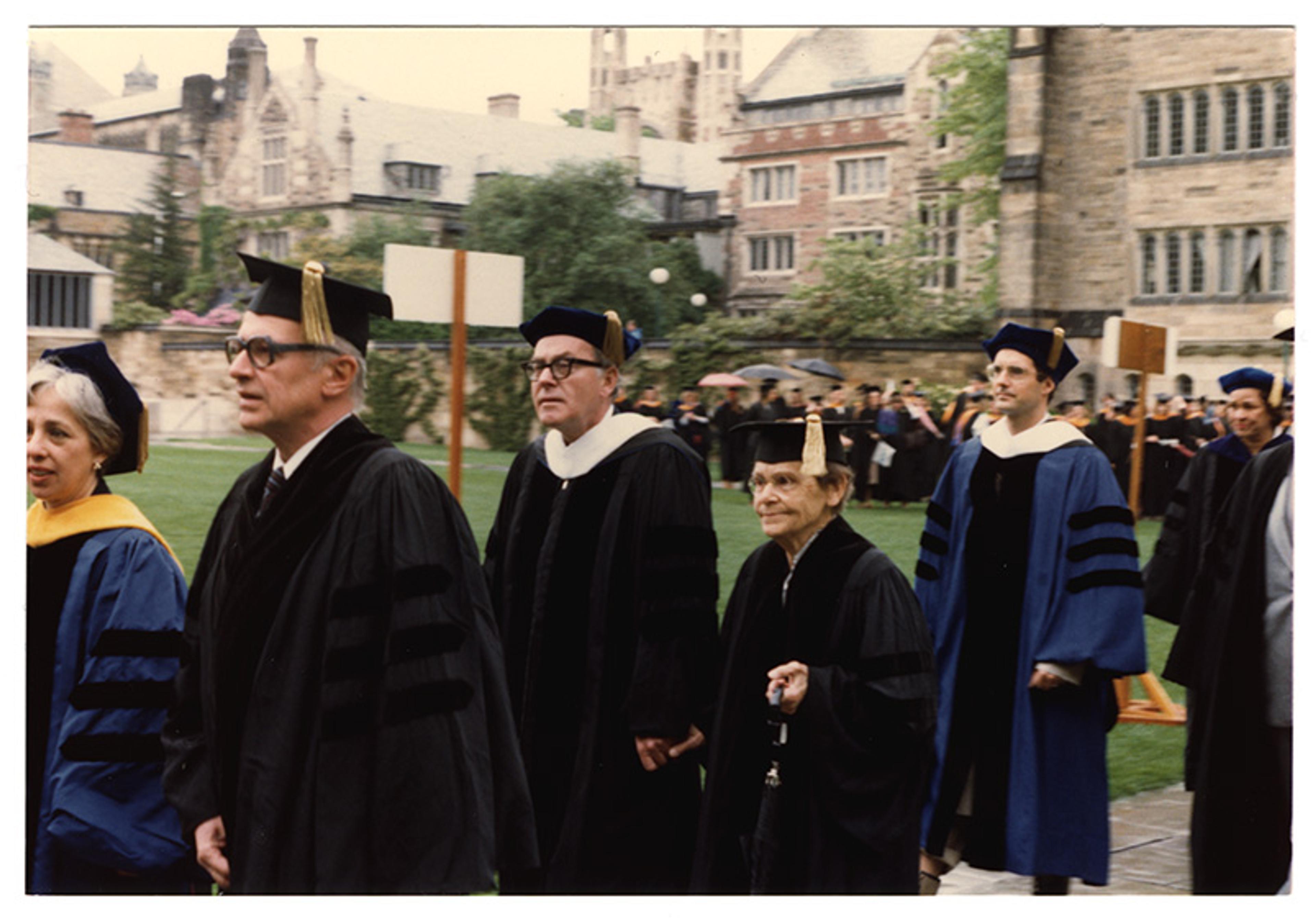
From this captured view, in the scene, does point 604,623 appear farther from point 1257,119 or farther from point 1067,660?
point 1257,119

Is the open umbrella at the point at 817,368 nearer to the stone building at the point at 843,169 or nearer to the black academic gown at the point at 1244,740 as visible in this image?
the stone building at the point at 843,169

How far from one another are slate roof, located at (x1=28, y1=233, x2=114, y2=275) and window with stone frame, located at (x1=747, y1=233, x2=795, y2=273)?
17.4m

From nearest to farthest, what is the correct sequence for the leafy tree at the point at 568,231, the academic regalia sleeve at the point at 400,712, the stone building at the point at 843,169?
the academic regalia sleeve at the point at 400,712
the leafy tree at the point at 568,231
the stone building at the point at 843,169

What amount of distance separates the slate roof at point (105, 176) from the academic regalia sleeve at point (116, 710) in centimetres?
4441

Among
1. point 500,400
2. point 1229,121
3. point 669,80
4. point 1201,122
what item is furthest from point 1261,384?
point 500,400

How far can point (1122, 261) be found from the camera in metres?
35.1

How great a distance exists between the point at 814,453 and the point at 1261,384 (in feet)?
13.0

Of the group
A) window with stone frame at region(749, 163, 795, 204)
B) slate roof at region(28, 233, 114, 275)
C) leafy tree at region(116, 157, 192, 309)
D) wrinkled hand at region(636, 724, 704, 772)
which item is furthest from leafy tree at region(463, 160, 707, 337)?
wrinkled hand at region(636, 724, 704, 772)

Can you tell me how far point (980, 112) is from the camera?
38938 mm

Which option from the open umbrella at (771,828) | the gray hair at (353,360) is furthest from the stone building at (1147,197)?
the gray hair at (353,360)

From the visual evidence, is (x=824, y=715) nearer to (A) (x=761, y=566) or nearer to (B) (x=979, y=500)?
(A) (x=761, y=566)

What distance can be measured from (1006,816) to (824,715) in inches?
62.4

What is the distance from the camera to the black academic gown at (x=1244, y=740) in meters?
5.44

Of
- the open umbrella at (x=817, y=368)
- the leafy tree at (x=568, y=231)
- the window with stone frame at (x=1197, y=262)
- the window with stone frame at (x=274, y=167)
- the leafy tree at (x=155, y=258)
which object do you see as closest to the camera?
the open umbrella at (x=817, y=368)
